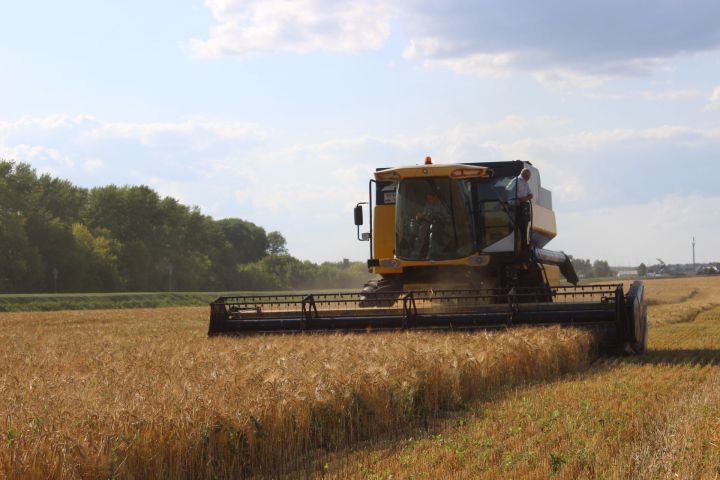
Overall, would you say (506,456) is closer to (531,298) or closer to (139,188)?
(531,298)

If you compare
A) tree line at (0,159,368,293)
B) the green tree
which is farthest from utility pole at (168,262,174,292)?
the green tree

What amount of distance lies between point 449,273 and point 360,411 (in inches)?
243

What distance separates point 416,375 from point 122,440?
3.19 metres

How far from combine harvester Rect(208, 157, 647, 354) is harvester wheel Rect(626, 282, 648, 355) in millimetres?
24

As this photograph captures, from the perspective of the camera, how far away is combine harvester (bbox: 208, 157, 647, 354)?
453 inches

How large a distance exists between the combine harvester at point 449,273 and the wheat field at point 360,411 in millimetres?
1132

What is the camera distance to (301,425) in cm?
638

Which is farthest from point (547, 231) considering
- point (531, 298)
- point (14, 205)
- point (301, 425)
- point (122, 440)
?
point (14, 205)

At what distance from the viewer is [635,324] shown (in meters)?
11.2

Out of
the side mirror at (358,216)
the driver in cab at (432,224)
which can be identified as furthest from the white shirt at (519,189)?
the side mirror at (358,216)

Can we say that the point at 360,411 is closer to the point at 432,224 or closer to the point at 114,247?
the point at 432,224

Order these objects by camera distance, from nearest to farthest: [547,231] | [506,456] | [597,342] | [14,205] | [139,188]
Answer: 1. [506,456]
2. [597,342]
3. [547,231]
4. [14,205]
5. [139,188]

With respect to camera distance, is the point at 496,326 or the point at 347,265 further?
the point at 347,265

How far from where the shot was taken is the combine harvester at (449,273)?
11508 millimetres
